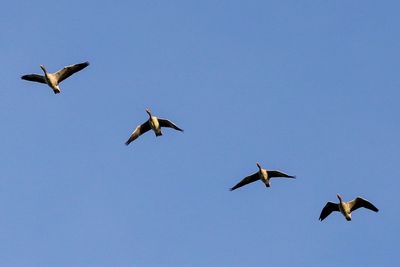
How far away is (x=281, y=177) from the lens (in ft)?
205

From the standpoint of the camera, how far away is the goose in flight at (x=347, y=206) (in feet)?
201

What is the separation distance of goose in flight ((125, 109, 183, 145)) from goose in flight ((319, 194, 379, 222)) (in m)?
9.29

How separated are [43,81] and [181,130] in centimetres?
790

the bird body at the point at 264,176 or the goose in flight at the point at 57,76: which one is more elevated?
the goose in flight at the point at 57,76

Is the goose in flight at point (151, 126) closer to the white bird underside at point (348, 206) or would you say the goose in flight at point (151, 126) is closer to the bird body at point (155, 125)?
the bird body at point (155, 125)

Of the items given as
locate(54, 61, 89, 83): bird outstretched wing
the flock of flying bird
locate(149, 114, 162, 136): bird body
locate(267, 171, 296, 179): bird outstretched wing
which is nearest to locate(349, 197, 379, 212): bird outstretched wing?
the flock of flying bird

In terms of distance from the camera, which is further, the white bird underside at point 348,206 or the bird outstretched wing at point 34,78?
the white bird underside at point 348,206

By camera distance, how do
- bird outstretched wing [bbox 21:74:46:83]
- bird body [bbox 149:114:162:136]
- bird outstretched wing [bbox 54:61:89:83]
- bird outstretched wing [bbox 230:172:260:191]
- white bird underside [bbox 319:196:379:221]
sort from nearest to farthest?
1. bird outstretched wing [bbox 54:61:89:83]
2. bird outstretched wing [bbox 21:74:46:83]
3. bird body [bbox 149:114:162:136]
4. white bird underside [bbox 319:196:379:221]
5. bird outstretched wing [bbox 230:172:260:191]

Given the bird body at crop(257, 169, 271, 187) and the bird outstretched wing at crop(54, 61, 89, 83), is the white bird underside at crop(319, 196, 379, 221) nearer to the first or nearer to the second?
the bird body at crop(257, 169, 271, 187)

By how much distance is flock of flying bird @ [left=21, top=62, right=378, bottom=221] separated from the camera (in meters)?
59.6

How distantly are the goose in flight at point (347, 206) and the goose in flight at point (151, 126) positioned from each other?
9287 millimetres

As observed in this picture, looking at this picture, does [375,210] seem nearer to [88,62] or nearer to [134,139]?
[134,139]

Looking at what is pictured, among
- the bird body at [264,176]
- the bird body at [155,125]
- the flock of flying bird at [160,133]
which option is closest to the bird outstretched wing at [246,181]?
the flock of flying bird at [160,133]

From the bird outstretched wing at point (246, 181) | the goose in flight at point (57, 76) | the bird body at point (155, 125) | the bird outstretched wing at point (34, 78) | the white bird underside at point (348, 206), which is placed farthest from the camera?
the bird outstretched wing at point (246, 181)
